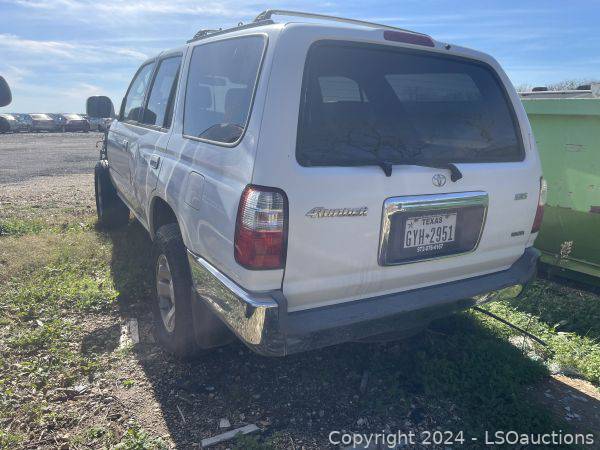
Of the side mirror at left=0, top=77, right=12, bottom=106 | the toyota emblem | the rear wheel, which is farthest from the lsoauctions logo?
the side mirror at left=0, top=77, right=12, bottom=106

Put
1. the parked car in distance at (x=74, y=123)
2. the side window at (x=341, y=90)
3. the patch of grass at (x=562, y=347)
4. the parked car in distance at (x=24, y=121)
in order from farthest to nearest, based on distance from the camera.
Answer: the parked car in distance at (x=74, y=123) → the parked car in distance at (x=24, y=121) → the patch of grass at (x=562, y=347) → the side window at (x=341, y=90)

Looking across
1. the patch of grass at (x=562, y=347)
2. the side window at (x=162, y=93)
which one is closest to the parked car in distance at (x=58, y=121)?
the side window at (x=162, y=93)

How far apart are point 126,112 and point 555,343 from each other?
4561 mm

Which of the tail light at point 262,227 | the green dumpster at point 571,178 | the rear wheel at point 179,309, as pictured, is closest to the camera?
the tail light at point 262,227

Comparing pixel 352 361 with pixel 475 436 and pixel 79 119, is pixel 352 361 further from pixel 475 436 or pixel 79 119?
pixel 79 119

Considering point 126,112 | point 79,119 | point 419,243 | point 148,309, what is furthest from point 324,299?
point 79,119

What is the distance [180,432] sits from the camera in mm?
2512

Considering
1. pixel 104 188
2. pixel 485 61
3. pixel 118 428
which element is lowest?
pixel 118 428

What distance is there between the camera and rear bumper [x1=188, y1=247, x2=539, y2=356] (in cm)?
212

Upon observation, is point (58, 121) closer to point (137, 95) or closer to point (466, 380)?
point (137, 95)

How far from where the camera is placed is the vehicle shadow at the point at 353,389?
8.45ft

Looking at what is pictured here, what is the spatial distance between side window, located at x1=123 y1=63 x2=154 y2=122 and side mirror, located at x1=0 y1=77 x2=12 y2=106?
1.03 metres

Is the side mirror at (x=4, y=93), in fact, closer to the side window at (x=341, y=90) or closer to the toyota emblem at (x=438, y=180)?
the side window at (x=341, y=90)

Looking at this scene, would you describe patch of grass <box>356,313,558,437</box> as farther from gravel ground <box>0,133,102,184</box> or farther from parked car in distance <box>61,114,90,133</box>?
parked car in distance <box>61,114,90,133</box>
